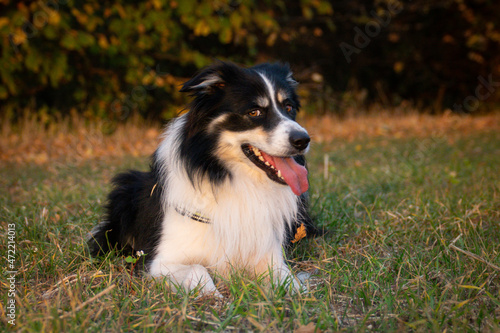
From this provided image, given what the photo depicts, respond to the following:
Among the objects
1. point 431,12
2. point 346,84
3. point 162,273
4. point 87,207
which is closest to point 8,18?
point 87,207

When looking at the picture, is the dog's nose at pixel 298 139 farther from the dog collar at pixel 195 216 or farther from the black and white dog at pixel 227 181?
the dog collar at pixel 195 216

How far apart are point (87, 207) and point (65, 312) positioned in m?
2.24

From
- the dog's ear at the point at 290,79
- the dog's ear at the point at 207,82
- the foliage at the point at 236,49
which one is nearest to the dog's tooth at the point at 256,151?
the dog's ear at the point at 207,82

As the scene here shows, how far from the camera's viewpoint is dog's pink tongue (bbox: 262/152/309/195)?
8.84ft

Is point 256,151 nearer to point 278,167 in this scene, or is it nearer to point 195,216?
point 278,167

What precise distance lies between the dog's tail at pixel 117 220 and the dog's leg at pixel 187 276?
1.79 feet

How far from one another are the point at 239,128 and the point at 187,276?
3.20ft

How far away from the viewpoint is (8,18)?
7.79 meters

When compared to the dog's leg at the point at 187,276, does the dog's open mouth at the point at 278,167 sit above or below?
above

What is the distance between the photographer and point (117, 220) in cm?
312

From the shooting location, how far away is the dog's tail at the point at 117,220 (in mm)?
3018

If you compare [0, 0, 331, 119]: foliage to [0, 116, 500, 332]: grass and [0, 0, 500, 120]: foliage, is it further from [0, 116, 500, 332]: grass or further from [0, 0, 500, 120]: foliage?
[0, 116, 500, 332]: grass

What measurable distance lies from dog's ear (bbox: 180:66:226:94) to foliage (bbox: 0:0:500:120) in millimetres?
2857

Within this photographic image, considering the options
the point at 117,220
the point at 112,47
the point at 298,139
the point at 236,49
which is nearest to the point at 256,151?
the point at 298,139
